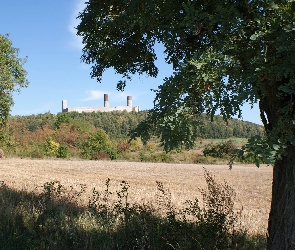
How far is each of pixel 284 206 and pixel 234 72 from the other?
8.29ft

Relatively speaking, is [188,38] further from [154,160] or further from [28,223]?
[154,160]

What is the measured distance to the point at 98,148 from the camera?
6375 centimetres

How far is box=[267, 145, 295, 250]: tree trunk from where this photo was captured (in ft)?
19.5

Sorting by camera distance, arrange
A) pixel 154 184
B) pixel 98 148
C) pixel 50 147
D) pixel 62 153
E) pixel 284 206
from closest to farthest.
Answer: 1. pixel 284 206
2. pixel 154 184
3. pixel 62 153
4. pixel 98 148
5. pixel 50 147

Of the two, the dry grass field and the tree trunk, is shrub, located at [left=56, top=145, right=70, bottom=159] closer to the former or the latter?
the dry grass field

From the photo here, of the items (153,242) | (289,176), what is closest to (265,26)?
(289,176)

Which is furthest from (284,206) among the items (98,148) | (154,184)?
(98,148)

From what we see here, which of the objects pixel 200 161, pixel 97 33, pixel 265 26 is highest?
pixel 97 33

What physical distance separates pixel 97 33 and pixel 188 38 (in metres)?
2.02

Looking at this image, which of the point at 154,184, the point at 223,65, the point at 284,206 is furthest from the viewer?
the point at 154,184

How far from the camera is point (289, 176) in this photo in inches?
237

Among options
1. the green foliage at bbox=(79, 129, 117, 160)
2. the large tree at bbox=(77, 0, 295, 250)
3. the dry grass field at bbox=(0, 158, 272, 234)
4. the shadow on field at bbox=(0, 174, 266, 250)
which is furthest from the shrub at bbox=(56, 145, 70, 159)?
the large tree at bbox=(77, 0, 295, 250)

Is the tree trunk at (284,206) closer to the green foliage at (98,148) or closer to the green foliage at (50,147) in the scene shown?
the green foliage at (98,148)

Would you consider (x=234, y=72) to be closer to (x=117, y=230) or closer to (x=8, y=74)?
(x=117, y=230)
